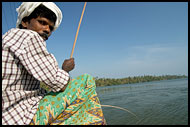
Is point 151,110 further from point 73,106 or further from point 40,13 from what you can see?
point 40,13

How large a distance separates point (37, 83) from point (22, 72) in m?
0.20

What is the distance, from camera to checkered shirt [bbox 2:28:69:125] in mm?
836

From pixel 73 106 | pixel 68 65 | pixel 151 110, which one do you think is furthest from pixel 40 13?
pixel 151 110

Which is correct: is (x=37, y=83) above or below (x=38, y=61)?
below

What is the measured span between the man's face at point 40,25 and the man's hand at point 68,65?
1.01 ft

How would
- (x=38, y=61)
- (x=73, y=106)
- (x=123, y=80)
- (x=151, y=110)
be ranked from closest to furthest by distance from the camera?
(x=38, y=61), (x=73, y=106), (x=151, y=110), (x=123, y=80)

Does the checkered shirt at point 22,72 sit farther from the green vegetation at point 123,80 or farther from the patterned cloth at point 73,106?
the green vegetation at point 123,80

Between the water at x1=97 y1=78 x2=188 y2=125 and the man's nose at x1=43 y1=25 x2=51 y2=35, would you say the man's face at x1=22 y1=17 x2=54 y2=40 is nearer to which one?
the man's nose at x1=43 y1=25 x2=51 y2=35

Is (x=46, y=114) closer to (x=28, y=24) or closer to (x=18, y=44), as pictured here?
(x=18, y=44)

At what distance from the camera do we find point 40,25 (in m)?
1.15

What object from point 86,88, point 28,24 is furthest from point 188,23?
point 28,24

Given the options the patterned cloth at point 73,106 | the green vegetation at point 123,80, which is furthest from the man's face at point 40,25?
the green vegetation at point 123,80

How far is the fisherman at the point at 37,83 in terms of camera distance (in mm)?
851

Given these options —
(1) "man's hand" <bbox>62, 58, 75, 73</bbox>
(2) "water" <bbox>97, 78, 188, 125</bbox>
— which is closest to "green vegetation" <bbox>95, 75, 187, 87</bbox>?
(2) "water" <bbox>97, 78, 188, 125</bbox>
